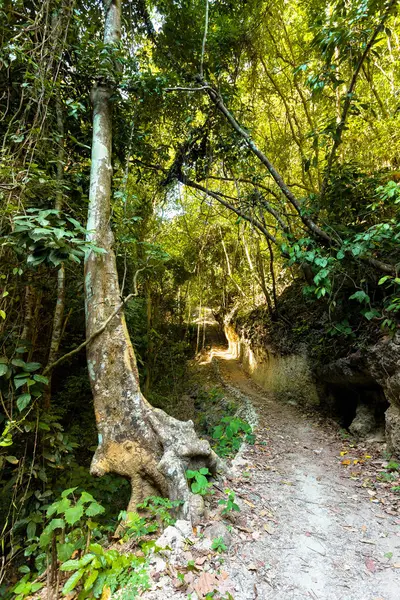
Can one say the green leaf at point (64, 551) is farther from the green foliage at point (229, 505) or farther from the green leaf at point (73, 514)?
the green foliage at point (229, 505)

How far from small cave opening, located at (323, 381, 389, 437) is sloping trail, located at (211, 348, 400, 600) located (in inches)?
35.2

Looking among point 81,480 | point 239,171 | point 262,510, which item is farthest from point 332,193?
point 81,480

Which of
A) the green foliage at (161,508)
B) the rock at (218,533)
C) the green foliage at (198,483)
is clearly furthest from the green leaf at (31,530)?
the rock at (218,533)

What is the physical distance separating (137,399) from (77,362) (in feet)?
13.4

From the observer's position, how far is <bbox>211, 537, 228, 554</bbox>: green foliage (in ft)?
6.79

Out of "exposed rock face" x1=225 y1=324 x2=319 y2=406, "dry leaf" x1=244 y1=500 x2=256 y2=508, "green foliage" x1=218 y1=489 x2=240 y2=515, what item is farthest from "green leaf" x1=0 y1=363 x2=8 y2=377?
"exposed rock face" x1=225 y1=324 x2=319 y2=406

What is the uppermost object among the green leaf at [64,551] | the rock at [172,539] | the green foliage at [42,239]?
the green foliage at [42,239]

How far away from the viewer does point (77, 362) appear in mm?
6316

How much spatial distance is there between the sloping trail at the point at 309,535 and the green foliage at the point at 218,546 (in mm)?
73

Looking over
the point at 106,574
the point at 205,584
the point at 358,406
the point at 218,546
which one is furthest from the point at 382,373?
the point at 106,574

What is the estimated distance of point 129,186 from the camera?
22.3 feet

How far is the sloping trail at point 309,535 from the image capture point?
195cm

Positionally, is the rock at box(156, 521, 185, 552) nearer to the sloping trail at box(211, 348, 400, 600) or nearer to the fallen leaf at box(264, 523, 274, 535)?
the sloping trail at box(211, 348, 400, 600)

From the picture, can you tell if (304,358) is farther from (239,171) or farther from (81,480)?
(81,480)
